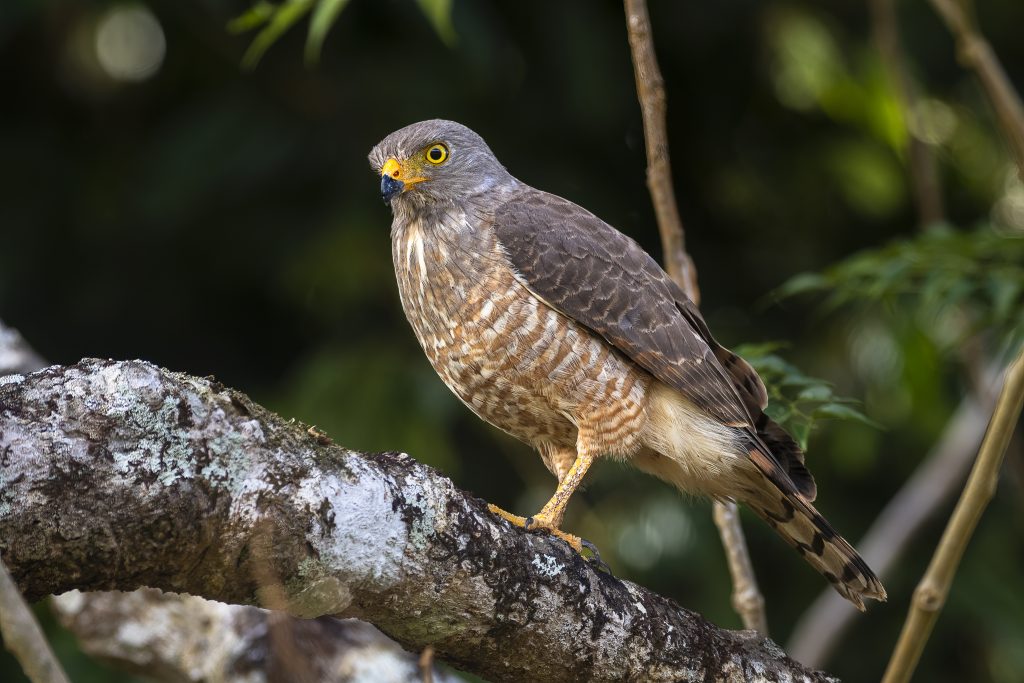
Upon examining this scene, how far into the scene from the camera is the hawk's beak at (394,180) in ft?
12.2

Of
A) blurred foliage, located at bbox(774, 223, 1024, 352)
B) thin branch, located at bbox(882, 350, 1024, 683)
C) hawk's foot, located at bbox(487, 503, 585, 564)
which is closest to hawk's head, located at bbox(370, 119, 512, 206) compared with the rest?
blurred foliage, located at bbox(774, 223, 1024, 352)

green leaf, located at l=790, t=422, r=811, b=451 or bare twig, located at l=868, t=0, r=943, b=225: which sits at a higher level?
bare twig, located at l=868, t=0, r=943, b=225

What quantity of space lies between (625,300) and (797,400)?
23.5 inches

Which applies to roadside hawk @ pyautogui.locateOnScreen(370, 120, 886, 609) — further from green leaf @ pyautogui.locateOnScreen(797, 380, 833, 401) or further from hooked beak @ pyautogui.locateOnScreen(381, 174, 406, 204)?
green leaf @ pyautogui.locateOnScreen(797, 380, 833, 401)

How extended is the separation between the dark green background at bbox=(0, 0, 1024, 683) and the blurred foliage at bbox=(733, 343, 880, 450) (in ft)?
8.11

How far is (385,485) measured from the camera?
2256 millimetres

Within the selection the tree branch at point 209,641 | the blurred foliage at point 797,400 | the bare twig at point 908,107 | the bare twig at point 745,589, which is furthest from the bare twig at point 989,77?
the tree branch at point 209,641

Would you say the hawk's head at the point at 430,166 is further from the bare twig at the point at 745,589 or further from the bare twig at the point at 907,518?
the bare twig at the point at 907,518

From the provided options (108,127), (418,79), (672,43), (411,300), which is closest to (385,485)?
(411,300)

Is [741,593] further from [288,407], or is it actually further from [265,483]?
[288,407]

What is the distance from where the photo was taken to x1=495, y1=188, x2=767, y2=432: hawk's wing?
340 centimetres

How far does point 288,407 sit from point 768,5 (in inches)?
135

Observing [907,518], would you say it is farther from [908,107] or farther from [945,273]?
[945,273]

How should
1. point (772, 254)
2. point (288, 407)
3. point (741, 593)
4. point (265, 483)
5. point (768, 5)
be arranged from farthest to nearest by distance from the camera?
point (772, 254) → point (768, 5) → point (288, 407) → point (741, 593) → point (265, 483)
